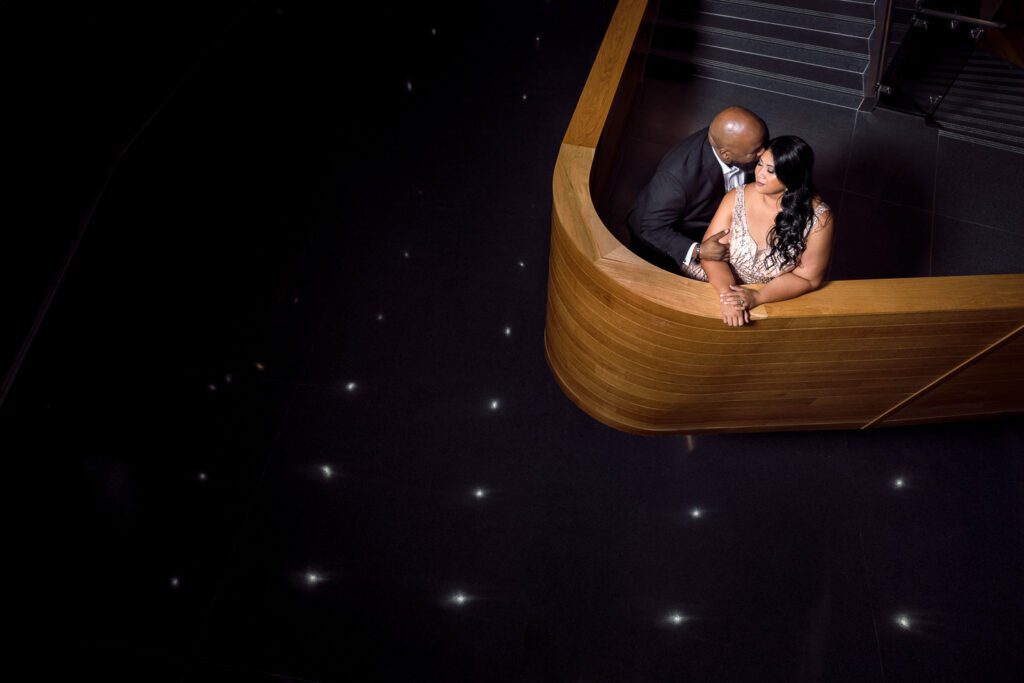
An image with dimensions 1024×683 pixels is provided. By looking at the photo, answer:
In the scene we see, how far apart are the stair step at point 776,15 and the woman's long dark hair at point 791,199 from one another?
9.36 ft

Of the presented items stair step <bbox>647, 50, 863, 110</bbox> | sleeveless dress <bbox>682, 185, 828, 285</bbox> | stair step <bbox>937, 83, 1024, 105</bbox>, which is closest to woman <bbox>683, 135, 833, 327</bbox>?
sleeveless dress <bbox>682, 185, 828, 285</bbox>

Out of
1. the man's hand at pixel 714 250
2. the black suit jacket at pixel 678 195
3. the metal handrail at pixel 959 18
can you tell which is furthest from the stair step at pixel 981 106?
the man's hand at pixel 714 250

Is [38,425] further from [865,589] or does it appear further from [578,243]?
[865,589]

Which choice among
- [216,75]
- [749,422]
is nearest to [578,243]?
[749,422]

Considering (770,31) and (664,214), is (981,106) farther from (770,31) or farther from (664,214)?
(664,214)

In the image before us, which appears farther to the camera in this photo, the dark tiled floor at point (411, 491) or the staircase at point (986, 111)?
the staircase at point (986, 111)

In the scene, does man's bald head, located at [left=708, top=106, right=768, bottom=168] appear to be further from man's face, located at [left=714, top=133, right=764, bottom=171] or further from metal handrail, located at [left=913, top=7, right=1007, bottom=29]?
metal handrail, located at [left=913, top=7, right=1007, bottom=29]

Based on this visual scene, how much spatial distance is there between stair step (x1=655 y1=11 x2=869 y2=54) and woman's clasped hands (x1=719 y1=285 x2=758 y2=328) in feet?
10.4

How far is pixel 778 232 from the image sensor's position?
231cm

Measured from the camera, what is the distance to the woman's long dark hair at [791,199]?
2121 millimetres

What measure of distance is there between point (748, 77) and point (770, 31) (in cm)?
37

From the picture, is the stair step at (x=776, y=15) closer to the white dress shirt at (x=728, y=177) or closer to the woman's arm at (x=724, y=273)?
the white dress shirt at (x=728, y=177)

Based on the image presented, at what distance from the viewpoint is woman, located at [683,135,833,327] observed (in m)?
2.16

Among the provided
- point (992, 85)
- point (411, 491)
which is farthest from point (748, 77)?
point (411, 491)
